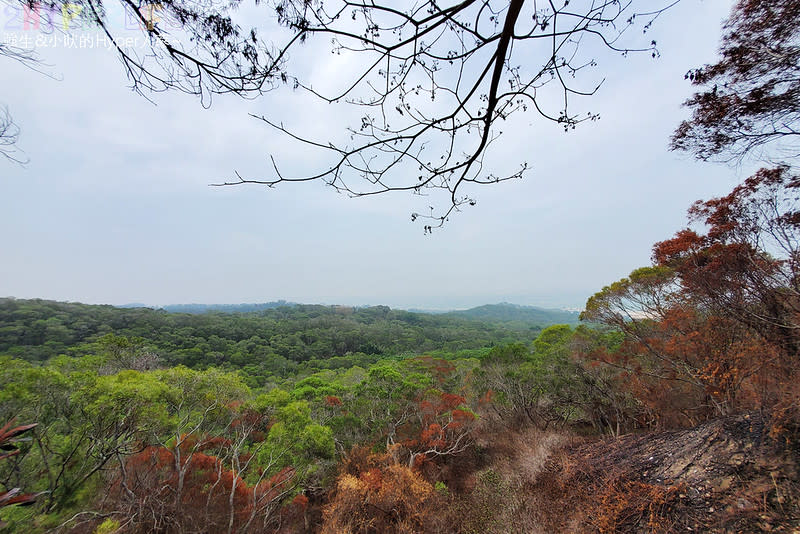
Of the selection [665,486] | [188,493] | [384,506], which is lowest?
[384,506]

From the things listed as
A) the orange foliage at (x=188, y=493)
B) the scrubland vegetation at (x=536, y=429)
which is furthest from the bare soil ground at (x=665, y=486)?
the orange foliage at (x=188, y=493)

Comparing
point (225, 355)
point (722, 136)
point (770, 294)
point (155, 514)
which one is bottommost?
point (225, 355)

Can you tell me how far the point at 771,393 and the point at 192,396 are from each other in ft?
45.5

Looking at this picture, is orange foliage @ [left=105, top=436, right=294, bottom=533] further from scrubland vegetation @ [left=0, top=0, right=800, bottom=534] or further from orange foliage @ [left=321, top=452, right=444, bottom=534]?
orange foliage @ [left=321, top=452, right=444, bottom=534]

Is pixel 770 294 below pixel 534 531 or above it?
above

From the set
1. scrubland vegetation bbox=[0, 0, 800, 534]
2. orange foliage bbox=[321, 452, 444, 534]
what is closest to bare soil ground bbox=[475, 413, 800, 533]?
scrubland vegetation bbox=[0, 0, 800, 534]

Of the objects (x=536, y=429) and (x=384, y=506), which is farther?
(x=536, y=429)

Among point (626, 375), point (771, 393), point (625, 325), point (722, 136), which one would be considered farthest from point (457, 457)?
point (722, 136)

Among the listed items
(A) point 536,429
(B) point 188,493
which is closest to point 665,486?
(A) point 536,429

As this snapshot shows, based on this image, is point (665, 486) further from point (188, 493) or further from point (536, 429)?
point (188, 493)

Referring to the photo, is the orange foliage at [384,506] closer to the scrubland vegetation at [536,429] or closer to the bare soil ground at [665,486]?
the scrubland vegetation at [536,429]

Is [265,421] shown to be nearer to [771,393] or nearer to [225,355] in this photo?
[771,393]

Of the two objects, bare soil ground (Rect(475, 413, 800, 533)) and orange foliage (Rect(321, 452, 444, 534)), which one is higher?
bare soil ground (Rect(475, 413, 800, 533))

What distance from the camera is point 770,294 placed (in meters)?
5.09
